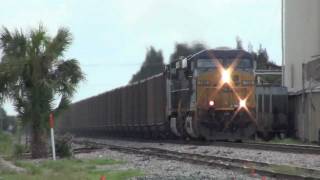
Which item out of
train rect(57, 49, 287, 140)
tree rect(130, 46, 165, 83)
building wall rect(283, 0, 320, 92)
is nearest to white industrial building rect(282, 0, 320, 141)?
building wall rect(283, 0, 320, 92)

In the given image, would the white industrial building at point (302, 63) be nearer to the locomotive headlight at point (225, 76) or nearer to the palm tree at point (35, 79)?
the locomotive headlight at point (225, 76)

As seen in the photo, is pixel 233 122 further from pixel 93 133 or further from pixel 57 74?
pixel 93 133

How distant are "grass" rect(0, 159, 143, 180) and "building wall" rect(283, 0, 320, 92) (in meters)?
23.6

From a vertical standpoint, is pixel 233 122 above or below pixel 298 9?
below

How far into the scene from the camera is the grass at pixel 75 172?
46.6 feet

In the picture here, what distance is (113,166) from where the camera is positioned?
18141 mm

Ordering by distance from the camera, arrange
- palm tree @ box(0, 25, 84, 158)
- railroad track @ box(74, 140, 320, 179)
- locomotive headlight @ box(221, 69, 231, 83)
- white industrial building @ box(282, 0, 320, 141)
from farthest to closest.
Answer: white industrial building @ box(282, 0, 320, 141) < locomotive headlight @ box(221, 69, 231, 83) < palm tree @ box(0, 25, 84, 158) < railroad track @ box(74, 140, 320, 179)

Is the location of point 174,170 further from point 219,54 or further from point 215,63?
point 219,54

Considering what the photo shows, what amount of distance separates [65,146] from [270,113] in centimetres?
1794

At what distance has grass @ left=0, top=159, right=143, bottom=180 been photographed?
14219 millimetres

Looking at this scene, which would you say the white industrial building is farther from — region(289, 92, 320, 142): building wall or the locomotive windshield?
the locomotive windshield

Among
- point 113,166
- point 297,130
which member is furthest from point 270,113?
point 113,166

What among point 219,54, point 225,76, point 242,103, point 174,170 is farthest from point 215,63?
point 174,170

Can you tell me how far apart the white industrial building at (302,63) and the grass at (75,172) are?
1607 cm
